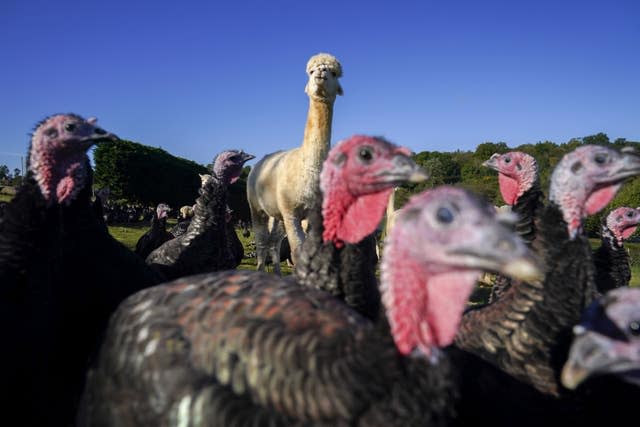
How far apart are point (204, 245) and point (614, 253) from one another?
4966mm

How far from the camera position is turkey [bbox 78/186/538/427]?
4.76 feet

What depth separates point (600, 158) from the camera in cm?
290

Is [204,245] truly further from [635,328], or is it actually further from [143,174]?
[143,174]

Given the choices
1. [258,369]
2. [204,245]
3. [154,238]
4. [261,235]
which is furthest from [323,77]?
[154,238]

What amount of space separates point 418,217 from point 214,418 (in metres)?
1.04

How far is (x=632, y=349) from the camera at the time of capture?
68.1 inches

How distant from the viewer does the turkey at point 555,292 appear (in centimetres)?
236

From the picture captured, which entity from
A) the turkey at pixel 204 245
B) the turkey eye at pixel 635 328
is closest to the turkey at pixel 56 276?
the turkey at pixel 204 245

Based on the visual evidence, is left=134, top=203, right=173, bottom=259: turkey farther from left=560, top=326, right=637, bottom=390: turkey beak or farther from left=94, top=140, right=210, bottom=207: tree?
left=94, top=140, right=210, bottom=207: tree

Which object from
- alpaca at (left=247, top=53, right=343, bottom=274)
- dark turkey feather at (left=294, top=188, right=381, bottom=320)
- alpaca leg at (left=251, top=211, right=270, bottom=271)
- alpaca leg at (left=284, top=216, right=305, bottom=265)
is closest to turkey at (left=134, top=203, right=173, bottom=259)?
alpaca leg at (left=251, top=211, right=270, bottom=271)

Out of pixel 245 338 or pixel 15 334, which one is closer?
pixel 245 338

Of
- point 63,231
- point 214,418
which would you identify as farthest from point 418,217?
point 63,231

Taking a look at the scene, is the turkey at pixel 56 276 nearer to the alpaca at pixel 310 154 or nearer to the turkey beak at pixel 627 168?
the alpaca at pixel 310 154

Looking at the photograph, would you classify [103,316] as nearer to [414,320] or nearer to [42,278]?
[42,278]
